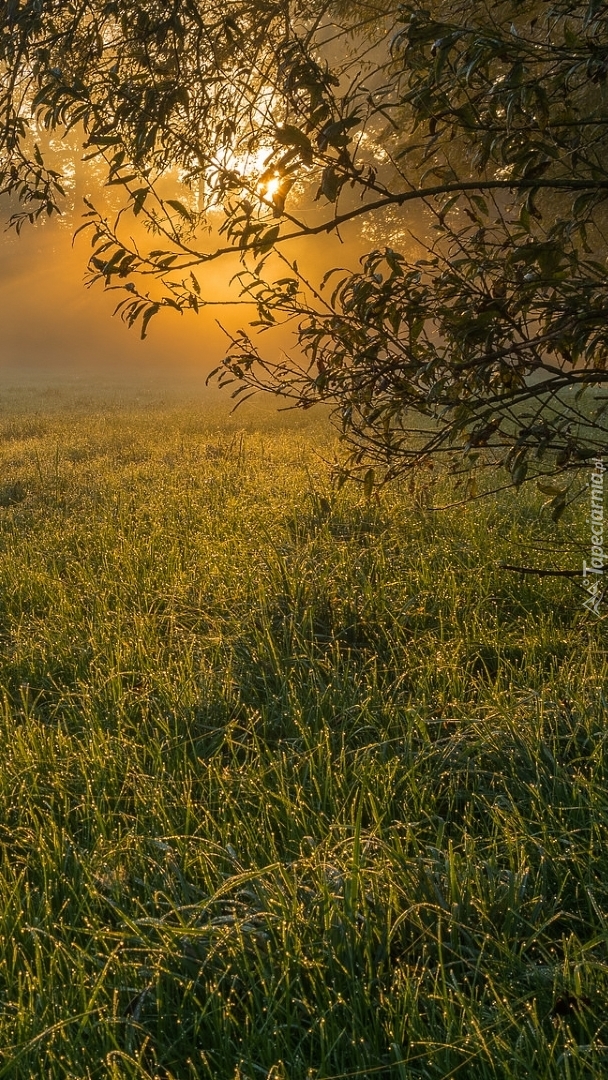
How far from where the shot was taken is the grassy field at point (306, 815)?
71.2 inches

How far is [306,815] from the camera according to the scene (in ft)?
8.59

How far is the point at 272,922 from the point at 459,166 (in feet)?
30.9

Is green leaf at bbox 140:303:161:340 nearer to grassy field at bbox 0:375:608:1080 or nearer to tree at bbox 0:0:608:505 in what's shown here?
tree at bbox 0:0:608:505

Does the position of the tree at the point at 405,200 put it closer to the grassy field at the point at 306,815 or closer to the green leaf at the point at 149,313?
the green leaf at the point at 149,313

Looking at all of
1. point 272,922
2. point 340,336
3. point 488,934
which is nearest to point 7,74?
point 340,336

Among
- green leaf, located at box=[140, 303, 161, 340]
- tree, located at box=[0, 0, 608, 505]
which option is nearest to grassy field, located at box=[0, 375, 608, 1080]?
tree, located at box=[0, 0, 608, 505]

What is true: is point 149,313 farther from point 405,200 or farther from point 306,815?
point 306,815

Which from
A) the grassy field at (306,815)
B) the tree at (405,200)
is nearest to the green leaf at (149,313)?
the tree at (405,200)

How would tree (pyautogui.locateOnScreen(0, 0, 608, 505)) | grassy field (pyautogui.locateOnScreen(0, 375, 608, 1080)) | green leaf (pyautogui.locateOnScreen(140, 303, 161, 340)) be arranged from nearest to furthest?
grassy field (pyautogui.locateOnScreen(0, 375, 608, 1080)) → tree (pyautogui.locateOnScreen(0, 0, 608, 505)) → green leaf (pyautogui.locateOnScreen(140, 303, 161, 340))

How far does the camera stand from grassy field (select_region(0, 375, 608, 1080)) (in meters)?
1.81

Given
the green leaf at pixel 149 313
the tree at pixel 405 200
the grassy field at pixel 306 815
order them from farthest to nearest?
1. the green leaf at pixel 149 313
2. the tree at pixel 405 200
3. the grassy field at pixel 306 815

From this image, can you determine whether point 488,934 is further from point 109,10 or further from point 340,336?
point 109,10

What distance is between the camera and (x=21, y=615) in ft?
15.5

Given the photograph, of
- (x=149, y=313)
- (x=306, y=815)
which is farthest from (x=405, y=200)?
(x=306, y=815)
